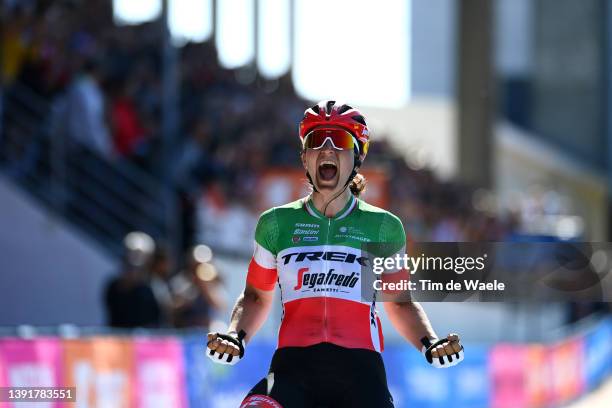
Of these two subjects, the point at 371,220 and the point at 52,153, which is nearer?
the point at 371,220

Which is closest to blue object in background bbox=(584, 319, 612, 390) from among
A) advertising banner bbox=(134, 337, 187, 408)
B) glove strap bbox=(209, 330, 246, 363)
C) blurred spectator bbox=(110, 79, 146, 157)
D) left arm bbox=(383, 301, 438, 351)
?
blurred spectator bbox=(110, 79, 146, 157)

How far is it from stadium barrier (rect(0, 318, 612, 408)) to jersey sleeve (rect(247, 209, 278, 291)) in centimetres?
197

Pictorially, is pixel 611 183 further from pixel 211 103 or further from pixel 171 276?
pixel 171 276

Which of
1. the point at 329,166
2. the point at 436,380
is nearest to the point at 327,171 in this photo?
the point at 329,166

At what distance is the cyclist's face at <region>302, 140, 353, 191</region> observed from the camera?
19.3 ft

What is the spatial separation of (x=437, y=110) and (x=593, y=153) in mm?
4911

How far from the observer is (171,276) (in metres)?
14.6

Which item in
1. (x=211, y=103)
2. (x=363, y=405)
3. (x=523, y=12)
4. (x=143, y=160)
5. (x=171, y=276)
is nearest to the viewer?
(x=363, y=405)

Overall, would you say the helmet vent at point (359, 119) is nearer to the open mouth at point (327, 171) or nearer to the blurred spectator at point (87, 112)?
the open mouth at point (327, 171)

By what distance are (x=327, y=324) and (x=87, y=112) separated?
9173 millimetres

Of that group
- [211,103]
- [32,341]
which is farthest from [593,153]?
[32,341]

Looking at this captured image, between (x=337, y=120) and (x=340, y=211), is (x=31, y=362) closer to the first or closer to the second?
(x=340, y=211)

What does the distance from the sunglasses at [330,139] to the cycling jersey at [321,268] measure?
0.28m

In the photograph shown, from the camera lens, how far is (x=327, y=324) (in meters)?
5.82
